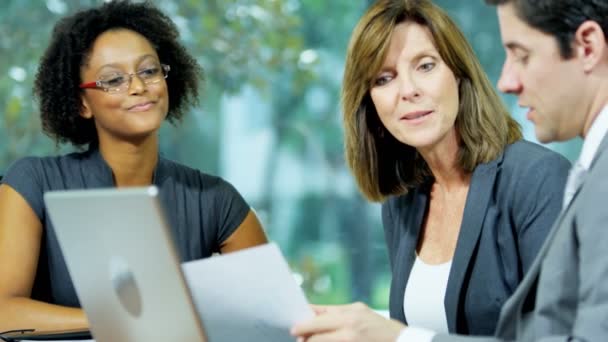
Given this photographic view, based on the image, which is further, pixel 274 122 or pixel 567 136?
pixel 274 122

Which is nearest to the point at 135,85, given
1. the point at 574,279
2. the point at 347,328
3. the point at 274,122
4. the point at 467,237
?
the point at 467,237

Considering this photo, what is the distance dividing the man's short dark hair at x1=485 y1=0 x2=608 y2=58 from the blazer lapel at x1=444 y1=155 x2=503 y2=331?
2.49ft

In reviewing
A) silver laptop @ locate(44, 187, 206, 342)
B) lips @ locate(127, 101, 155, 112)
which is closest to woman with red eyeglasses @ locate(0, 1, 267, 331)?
lips @ locate(127, 101, 155, 112)

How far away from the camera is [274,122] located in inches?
185

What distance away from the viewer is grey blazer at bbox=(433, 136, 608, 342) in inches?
48.6

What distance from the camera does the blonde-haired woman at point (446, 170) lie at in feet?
6.81

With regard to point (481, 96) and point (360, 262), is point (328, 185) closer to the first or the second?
point (360, 262)

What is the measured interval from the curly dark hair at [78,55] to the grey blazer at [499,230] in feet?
3.34

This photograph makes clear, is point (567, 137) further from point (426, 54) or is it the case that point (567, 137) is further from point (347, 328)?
point (426, 54)

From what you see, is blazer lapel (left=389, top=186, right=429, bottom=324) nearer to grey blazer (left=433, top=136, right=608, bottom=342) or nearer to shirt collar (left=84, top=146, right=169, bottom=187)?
shirt collar (left=84, top=146, right=169, bottom=187)

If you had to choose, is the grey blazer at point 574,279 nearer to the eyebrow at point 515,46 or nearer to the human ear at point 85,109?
the eyebrow at point 515,46

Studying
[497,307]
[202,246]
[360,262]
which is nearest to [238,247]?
[202,246]

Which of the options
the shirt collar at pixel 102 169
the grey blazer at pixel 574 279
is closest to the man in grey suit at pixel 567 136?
the grey blazer at pixel 574 279

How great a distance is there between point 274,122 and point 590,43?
338 cm
